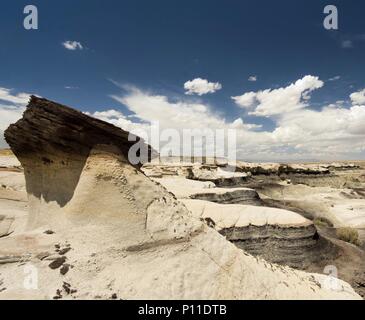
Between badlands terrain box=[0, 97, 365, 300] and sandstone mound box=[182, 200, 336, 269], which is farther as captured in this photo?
sandstone mound box=[182, 200, 336, 269]

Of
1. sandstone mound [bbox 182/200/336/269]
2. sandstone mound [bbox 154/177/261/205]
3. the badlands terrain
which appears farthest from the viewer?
sandstone mound [bbox 154/177/261/205]

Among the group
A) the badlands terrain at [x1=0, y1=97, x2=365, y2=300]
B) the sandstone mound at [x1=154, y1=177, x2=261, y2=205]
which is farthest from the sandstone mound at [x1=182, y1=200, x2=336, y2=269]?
the badlands terrain at [x1=0, y1=97, x2=365, y2=300]

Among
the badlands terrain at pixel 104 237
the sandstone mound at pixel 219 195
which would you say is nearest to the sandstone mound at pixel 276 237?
the sandstone mound at pixel 219 195

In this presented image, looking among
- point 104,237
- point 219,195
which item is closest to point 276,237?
point 219,195

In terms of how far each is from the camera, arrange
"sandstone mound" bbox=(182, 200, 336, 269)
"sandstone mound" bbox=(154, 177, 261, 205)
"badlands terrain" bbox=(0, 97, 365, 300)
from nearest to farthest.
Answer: "badlands terrain" bbox=(0, 97, 365, 300)
"sandstone mound" bbox=(182, 200, 336, 269)
"sandstone mound" bbox=(154, 177, 261, 205)

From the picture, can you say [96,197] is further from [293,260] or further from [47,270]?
[293,260]

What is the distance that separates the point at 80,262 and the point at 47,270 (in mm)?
651

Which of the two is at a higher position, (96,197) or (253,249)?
(96,197)

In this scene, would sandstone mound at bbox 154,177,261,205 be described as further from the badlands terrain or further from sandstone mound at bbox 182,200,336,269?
the badlands terrain

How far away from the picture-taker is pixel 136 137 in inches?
326

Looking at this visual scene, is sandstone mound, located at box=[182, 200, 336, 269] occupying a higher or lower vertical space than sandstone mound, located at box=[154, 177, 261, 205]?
lower

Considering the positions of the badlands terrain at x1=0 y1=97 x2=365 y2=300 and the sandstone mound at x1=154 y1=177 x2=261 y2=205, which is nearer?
the badlands terrain at x1=0 y1=97 x2=365 y2=300

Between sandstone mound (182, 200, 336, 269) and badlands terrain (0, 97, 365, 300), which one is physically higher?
badlands terrain (0, 97, 365, 300)
